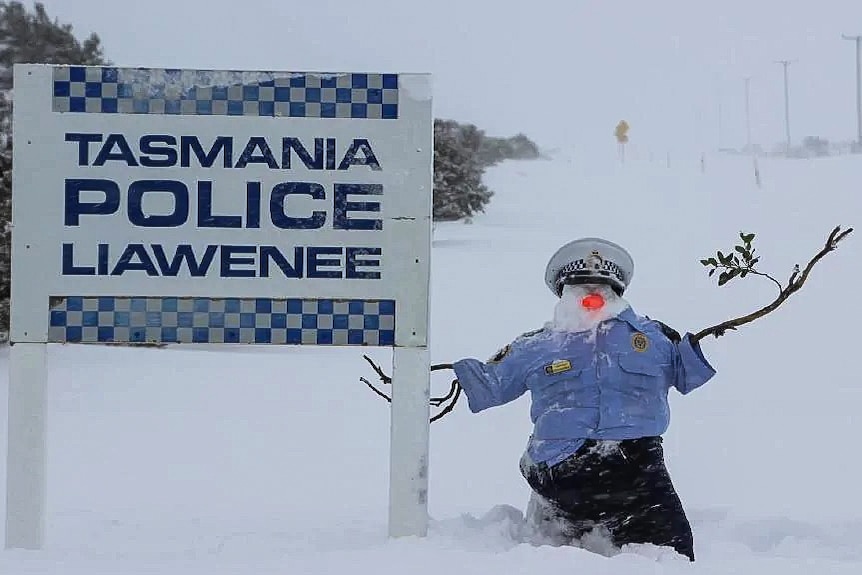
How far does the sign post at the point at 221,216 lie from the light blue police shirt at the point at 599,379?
39 cm

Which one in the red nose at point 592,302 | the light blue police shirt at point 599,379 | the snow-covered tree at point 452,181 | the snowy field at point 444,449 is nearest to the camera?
the snowy field at point 444,449

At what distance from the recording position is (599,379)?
12.5 ft

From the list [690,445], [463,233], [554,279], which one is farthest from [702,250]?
[554,279]

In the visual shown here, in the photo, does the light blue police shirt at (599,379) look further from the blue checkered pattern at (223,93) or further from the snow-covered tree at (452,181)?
the snow-covered tree at (452,181)

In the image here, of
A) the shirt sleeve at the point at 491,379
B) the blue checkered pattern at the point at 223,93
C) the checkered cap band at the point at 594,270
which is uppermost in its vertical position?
the blue checkered pattern at the point at 223,93

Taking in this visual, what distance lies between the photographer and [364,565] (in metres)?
3.20

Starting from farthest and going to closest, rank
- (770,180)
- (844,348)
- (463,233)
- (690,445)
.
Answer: (770,180), (463,233), (844,348), (690,445)

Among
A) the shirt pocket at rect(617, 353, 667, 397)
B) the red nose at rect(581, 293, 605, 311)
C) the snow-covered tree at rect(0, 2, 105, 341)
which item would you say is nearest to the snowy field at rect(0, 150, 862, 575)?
the shirt pocket at rect(617, 353, 667, 397)

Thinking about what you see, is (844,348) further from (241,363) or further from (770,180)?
(770,180)

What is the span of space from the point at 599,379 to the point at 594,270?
0.39 m

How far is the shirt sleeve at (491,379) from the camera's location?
13.0 ft

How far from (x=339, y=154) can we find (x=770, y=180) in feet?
105

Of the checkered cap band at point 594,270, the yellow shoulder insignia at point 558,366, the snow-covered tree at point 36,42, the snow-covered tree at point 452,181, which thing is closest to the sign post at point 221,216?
the yellow shoulder insignia at point 558,366

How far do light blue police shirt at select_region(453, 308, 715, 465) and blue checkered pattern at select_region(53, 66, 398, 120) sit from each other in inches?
37.7
